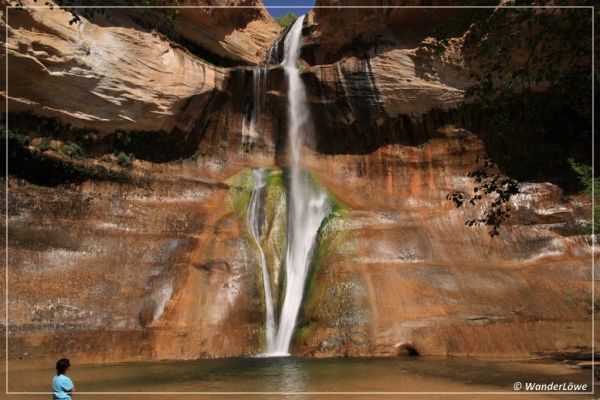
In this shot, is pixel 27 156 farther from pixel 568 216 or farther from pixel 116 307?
pixel 568 216

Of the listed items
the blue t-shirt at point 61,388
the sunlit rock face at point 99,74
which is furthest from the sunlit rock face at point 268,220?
the blue t-shirt at point 61,388

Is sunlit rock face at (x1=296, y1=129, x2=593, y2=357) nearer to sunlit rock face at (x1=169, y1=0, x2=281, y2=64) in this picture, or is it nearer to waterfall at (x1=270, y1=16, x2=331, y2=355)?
waterfall at (x1=270, y1=16, x2=331, y2=355)

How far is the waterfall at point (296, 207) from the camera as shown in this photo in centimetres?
1989

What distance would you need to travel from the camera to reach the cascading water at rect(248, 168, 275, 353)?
64.1 ft

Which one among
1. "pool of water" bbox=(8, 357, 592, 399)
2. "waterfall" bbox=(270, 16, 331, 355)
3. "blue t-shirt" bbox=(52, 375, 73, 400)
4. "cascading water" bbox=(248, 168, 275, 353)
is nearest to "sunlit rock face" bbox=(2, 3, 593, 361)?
"cascading water" bbox=(248, 168, 275, 353)

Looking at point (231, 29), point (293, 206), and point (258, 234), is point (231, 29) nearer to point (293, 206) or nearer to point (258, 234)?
point (293, 206)

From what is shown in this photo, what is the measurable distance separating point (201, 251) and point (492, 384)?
11.9 metres

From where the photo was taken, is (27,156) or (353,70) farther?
(353,70)

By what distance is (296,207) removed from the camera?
24.1 m

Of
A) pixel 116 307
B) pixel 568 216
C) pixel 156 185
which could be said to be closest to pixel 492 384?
pixel 116 307

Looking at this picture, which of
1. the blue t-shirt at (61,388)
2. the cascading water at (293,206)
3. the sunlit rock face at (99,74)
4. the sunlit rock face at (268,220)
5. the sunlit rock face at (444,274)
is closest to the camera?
the blue t-shirt at (61,388)

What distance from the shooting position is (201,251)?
21188 mm

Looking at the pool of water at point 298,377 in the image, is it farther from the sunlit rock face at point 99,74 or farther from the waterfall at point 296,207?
the sunlit rock face at point 99,74

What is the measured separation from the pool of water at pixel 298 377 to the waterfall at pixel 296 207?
271 cm
